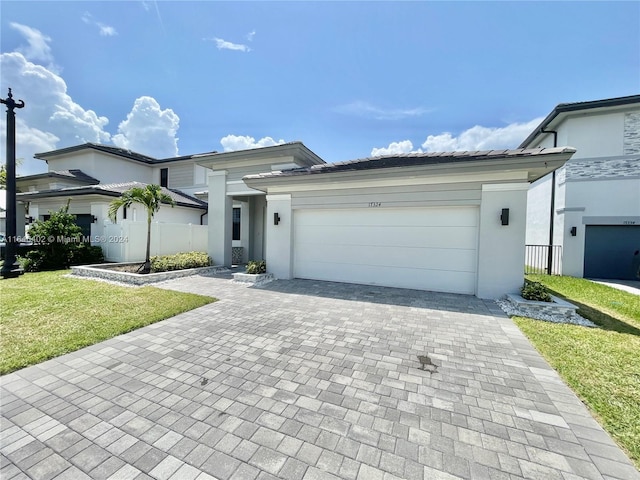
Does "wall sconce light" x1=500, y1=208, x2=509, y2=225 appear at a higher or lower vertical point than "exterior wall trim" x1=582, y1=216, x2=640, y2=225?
lower

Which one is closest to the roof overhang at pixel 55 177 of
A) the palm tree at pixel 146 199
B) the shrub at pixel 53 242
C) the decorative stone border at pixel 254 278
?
the shrub at pixel 53 242

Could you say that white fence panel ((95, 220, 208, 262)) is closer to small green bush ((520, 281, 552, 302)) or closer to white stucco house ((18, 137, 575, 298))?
white stucco house ((18, 137, 575, 298))

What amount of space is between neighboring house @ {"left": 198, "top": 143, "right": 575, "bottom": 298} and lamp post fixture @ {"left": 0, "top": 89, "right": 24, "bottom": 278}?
8.17 meters

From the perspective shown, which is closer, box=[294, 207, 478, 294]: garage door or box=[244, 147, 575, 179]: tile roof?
box=[244, 147, 575, 179]: tile roof

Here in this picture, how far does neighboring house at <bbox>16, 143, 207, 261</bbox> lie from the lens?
11.3 metres

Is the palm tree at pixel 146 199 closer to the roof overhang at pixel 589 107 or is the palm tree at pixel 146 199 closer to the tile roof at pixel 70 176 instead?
the tile roof at pixel 70 176

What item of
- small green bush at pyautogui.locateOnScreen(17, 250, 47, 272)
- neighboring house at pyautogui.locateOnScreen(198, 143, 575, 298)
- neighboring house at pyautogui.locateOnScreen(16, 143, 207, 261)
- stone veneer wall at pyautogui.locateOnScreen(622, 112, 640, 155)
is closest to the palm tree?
neighboring house at pyautogui.locateOnScreen(16, 143, 207, 261)

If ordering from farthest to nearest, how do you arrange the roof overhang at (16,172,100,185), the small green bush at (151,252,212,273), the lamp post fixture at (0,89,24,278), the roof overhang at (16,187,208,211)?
the roof overhang at (16,172,100,185), the roof overhang at (16,187,208,211), the small green bush at (151,252,212,273), the lamp post fixture at (0,89,24,278)

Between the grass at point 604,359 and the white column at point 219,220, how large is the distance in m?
10.2

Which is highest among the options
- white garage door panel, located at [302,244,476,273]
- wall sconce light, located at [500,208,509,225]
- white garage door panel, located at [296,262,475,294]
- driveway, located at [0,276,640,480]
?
wall sconce light, located at [500,208,509,225]

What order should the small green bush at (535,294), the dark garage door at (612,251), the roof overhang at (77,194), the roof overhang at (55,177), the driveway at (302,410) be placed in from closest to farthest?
the driveway at (302,410), the small green bush at (535,294), the dark garage door at (612,251), the roof overhang at (77,194), the roof overhang at (55,177)

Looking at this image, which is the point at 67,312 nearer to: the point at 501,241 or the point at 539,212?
the point at 501,241

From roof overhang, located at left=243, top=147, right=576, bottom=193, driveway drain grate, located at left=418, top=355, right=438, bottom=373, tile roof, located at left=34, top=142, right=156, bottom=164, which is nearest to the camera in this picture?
driveway drain grate, located at left=418, top=355, right=438, bottom=373

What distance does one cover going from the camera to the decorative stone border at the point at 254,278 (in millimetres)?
8281
